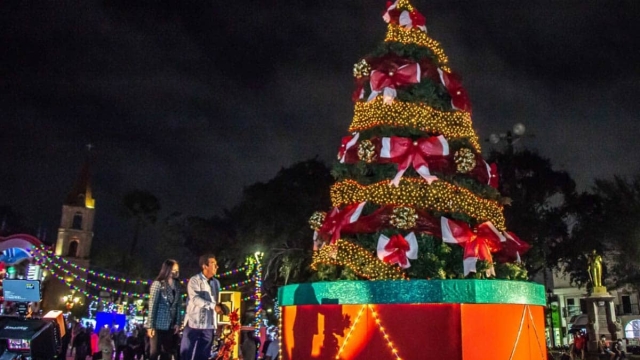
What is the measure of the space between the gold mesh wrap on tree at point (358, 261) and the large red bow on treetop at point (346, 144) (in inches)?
70.3

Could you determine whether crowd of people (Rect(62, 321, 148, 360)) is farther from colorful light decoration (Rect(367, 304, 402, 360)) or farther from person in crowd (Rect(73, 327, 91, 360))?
colorful light decoration (Rect(367, 304, 402, 360))

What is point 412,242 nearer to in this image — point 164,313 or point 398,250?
point 398,250

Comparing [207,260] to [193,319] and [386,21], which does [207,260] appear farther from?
[386,21]

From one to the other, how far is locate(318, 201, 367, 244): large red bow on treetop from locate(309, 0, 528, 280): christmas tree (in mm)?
18

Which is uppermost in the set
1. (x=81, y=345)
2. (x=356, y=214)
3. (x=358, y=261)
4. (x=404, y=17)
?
(x=404, y=17)

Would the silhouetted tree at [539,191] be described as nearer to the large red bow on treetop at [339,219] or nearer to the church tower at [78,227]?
the large red bow on treetop at [339,219]

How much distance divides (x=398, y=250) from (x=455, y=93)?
135 inches

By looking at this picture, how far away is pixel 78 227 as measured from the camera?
60.1 meters

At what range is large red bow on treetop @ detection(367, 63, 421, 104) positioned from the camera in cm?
918

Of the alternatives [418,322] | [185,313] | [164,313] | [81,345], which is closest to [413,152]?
[418,322]

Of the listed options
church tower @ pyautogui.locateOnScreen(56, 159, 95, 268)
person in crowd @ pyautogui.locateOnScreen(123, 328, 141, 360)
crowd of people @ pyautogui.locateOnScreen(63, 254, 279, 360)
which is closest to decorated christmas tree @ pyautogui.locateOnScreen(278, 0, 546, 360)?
crowd of people @ pyautogui.locateOnScreen(63, 254, 279, 360)

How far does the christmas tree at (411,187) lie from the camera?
8.21 metres

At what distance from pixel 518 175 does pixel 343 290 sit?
2193 cm

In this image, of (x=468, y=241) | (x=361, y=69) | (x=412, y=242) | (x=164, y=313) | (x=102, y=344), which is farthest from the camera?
(x=102, y=344)
